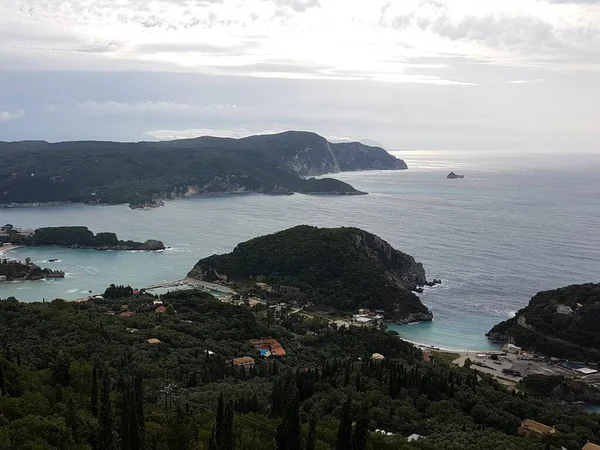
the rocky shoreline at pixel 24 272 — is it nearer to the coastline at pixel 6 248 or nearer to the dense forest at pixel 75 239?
the coastline at pixel 6 248

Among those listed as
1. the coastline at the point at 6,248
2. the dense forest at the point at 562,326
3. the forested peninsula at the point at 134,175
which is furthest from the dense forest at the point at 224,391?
the forested peninsula at the point at 134,175

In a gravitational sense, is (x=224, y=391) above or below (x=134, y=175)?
below

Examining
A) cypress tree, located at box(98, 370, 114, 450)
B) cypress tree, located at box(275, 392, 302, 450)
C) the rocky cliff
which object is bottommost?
the rocky cliff

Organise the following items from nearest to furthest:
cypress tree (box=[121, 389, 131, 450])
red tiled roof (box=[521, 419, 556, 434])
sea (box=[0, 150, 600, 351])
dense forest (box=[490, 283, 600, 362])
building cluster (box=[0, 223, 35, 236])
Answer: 1. cypress tree (box=[121, 389, 131, 450])
2. red tiled roof (box=[521, 419, 556, 434])
3. dense forest (box=[490, 283, 600, 362])
4. sea (box=[0, 150, 600, 351])
5. building cluster (box=[0, 223, 35, 236])

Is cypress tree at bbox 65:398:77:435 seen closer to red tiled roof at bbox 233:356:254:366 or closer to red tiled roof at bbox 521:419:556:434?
red tiled roof at bbox 233:356:254:366

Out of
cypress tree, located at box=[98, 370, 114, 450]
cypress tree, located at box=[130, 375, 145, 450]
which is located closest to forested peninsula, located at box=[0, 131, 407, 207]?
cypress tree, located at box=[130, 375, 145, 450]

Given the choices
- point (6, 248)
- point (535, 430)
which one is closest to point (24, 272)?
point (6, 248)

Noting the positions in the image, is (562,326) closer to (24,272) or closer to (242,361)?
(242,361)
